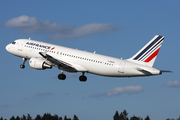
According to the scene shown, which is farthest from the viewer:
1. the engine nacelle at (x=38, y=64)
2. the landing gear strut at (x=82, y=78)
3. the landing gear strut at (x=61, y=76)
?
the landing gear strut at (x=82, y=78)

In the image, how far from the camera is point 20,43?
73250 millimetres

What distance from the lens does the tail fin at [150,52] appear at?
63656 mm

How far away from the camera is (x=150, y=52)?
64250mm

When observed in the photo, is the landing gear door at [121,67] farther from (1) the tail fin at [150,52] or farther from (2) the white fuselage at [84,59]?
(1) the tail fin at [150,52]

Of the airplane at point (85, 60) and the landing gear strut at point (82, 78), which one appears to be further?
the landing gear strut at point (82, 78)

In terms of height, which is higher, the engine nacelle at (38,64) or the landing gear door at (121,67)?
the engine nacelle at (38,64)

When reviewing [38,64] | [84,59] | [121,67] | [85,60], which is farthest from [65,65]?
[121,67]

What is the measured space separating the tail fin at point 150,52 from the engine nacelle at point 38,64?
15339 millimetres

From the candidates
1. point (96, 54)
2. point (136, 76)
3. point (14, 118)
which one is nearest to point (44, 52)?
point (96, 54)

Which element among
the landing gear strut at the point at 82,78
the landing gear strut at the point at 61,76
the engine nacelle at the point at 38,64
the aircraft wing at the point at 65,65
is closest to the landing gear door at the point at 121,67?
the aircraft wing at the point at 65,65

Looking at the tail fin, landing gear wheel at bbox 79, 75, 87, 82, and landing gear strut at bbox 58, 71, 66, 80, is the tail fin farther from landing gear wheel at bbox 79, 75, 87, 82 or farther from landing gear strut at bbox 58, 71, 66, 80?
landing gear strut at bbox 58, 71, 66, 80

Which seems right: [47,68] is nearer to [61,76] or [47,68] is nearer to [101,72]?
[61,76]

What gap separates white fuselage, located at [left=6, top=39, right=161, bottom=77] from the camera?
63.5 m

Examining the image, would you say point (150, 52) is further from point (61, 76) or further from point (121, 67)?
point (61, 76)
